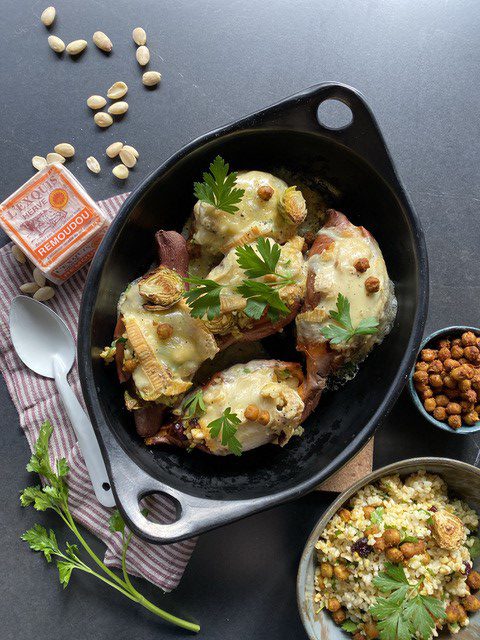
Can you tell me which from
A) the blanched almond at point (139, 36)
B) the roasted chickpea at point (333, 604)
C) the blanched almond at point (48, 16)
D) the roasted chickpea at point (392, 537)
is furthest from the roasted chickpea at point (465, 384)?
the blanched almond at point (48, 16)

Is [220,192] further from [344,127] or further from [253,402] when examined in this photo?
[253,402]

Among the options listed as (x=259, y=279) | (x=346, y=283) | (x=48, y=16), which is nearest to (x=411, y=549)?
(x=346, y=283)

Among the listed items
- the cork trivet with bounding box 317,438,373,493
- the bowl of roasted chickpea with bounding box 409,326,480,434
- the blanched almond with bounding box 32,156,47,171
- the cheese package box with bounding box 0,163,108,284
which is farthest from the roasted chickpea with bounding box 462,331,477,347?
the blanched almond with bounding box 32,156,47,171

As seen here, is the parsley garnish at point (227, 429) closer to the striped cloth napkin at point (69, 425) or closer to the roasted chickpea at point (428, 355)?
the striped cloth napkin at point (69, 425)

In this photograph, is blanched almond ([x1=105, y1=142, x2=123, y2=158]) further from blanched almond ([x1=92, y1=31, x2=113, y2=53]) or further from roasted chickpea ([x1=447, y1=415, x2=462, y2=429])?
roasted chickpea ([x1=447, y1=415, x2=462, y2=429])

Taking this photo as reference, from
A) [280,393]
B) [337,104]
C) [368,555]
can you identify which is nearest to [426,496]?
[368,555]

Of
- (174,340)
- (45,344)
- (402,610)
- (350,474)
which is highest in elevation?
(174,340)
